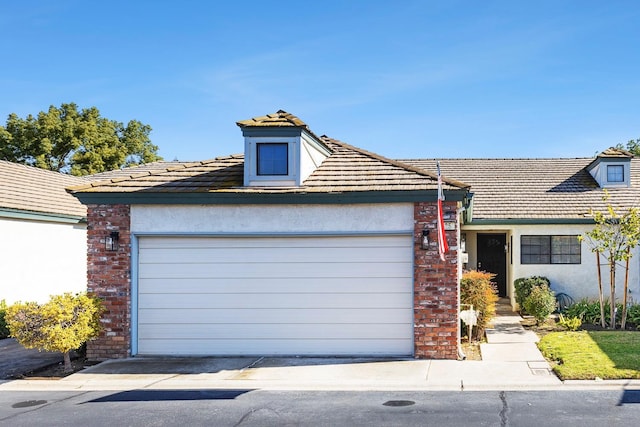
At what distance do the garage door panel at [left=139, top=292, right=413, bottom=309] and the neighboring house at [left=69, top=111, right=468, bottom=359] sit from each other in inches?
0.8

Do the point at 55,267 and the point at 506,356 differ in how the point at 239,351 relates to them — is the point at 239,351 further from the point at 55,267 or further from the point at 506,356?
the point at 55,267

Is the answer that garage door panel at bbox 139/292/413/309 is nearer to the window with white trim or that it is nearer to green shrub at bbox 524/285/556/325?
green shrub at bbox 524/285/556/325

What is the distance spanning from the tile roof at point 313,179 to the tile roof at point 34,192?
18.6 ft

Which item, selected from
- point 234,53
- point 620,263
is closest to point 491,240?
point 620,263

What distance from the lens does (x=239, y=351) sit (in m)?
11.6

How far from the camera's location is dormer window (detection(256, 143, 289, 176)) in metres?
11.9

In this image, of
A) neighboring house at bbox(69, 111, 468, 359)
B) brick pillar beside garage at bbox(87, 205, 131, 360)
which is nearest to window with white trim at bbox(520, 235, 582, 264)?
neighboring house at bbox(69, 111, 468, 359)

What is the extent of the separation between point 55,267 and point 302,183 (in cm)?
991

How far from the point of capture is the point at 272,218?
458 inches

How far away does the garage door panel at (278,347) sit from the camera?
1136 centimetres

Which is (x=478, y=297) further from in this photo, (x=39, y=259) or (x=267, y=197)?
(x=39, y=259)

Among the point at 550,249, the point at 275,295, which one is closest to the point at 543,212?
the point at 550,249

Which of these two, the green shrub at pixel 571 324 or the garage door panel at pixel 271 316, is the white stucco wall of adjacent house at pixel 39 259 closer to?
the garage door panel at pixel 271 316

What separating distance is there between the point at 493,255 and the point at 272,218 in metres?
12.3
